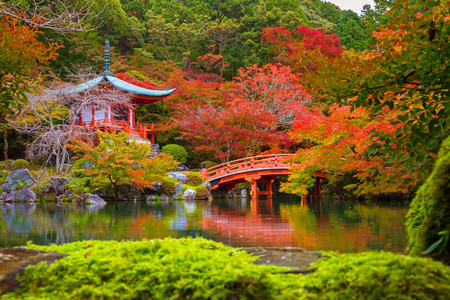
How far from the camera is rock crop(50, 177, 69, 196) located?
1580 centimetres

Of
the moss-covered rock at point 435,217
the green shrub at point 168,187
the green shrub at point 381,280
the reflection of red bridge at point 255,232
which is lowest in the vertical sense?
the reflection of red bridge at point 255,232

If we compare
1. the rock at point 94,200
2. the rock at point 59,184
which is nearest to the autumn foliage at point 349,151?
the rock at point 94,200

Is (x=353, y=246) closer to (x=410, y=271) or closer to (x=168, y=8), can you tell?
(x=410, y=271)

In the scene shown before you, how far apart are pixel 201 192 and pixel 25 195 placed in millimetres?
7186

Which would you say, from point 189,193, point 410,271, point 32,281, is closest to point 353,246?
point 410,271

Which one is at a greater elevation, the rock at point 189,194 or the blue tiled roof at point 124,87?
the blue tiled roof at point 124,87

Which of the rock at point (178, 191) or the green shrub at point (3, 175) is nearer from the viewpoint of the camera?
the green shrub at point (3, 175)

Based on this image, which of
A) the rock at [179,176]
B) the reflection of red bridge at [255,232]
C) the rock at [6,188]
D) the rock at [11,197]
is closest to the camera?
the reflection of red bridge at [255,232]

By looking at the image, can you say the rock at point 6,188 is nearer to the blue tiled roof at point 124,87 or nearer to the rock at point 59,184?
the rock at point 59,184

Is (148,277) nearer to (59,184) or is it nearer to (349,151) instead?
(349,151)

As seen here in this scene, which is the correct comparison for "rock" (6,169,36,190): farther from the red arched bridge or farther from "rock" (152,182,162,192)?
the red arched bridge

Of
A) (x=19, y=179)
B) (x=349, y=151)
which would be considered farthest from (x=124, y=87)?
(x=349, y=151)

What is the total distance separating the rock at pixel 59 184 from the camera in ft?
51.9

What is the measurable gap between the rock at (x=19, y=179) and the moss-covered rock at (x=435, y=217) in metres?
16.1
